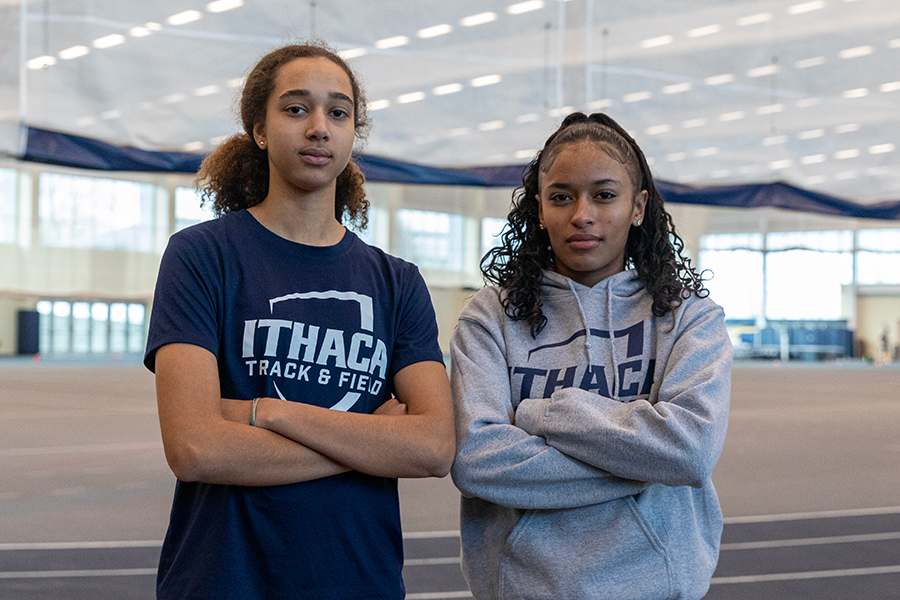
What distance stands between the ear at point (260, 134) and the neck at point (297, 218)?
0.39 ft

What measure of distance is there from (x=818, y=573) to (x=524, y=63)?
2861 mm

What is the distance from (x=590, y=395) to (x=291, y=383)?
643mm

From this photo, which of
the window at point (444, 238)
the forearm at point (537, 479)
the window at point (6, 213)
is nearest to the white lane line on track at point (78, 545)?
the window at point (6, 213)

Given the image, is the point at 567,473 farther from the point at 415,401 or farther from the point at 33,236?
the point at 33,236

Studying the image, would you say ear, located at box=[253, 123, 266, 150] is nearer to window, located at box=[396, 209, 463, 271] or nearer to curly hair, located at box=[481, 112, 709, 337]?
curly hair, located at box=[481, 112, 709, 337]

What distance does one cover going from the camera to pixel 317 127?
1.77 m

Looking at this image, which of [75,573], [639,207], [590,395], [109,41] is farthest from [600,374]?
[75,573]

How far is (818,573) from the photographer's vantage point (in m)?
3.93

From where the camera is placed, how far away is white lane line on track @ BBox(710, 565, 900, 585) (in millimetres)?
3828

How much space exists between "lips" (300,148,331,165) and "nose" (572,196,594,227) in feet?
1.90

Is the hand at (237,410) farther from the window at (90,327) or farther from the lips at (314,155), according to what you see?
the window at (90,327)

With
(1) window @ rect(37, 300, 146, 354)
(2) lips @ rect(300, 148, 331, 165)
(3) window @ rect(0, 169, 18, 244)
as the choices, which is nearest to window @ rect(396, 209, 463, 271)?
(1) window @ rect(37, 300, 146, 354)

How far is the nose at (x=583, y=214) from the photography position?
187cm

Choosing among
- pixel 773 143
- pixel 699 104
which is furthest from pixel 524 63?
pixel 773 143
